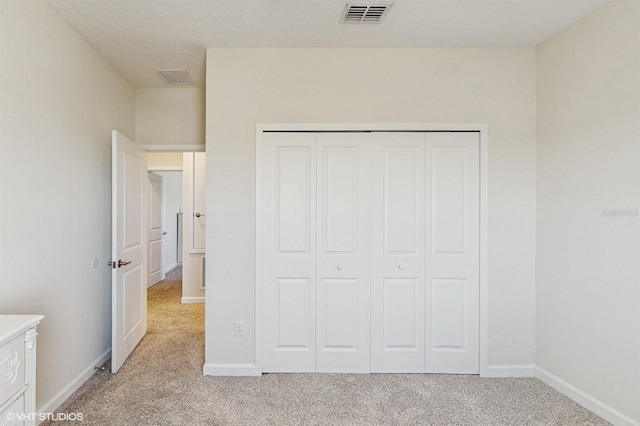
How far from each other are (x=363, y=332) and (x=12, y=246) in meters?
2.44

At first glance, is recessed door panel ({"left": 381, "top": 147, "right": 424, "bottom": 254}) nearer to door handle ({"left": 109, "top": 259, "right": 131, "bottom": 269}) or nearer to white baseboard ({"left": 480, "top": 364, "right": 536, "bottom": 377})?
white baseboard ({"left": 480, "top": 364, "right": 536, "bottom": 377})

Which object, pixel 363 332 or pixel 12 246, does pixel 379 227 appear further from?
pixel 12 246

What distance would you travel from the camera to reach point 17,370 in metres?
1.39

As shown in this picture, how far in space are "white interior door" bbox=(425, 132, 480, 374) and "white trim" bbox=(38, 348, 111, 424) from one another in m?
2.74

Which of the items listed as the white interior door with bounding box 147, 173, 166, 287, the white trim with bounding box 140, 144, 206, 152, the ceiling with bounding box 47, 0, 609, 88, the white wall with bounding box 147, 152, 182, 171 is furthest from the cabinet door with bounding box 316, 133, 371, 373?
the white interior door with bounding box 147, 173, 166, 287

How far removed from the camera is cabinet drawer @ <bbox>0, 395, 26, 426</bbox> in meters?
1.30

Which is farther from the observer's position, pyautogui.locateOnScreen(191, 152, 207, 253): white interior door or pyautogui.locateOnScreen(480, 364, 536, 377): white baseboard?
pyautogui.locateOnScreen(191, 152, 207, 253): white interior door

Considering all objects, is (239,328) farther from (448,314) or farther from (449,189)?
(449,189)

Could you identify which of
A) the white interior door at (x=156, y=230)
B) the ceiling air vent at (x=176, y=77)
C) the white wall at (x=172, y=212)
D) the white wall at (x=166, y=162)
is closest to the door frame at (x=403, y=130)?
the ceiling air vent at (x=176, y=77)

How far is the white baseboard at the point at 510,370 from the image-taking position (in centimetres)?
270

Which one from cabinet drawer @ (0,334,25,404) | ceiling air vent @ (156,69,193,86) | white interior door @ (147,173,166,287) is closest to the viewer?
cabinet drawer @ (0,334,25,404)

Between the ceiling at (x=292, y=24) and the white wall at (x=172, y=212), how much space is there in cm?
509

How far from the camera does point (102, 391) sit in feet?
8.02

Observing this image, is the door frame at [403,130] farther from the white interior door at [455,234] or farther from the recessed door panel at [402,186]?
the recessed door panel at [402,186]
